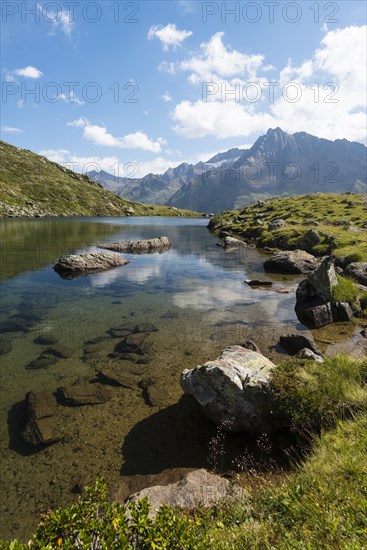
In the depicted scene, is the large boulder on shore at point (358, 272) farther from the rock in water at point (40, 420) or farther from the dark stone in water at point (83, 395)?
the rock in water at point (40, 420)

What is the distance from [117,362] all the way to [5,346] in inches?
352

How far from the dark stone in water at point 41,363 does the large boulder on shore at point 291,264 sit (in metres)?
39.1

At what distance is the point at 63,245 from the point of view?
74.4 meters

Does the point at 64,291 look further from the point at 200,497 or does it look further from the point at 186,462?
the point at 200,497

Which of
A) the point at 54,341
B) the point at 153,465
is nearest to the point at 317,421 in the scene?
the point at 153,465

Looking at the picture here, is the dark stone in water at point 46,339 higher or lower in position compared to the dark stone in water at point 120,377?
higher

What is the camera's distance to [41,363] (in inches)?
779

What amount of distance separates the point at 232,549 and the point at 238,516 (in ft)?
5.15

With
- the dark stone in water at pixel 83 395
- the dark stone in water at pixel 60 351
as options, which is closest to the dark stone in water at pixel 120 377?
the dark stone in water at pixel 83 395

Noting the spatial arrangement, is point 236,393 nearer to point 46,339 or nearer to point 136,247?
point 46,339

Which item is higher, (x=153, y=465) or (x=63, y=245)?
(x=63, y=245)

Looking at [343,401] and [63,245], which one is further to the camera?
[63,245]

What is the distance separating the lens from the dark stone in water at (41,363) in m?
19.3

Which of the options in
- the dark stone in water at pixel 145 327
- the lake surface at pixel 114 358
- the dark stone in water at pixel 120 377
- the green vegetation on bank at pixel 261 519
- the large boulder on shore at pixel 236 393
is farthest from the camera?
the dark stone in water at pixel 145 327
